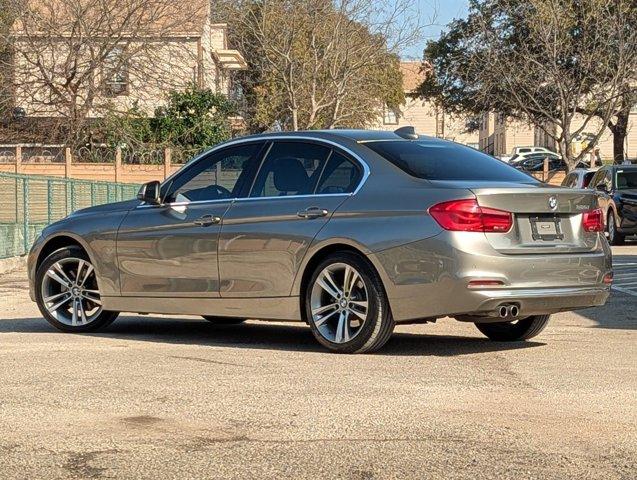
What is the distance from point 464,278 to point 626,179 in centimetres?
2126

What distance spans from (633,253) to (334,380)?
1840 centimetres

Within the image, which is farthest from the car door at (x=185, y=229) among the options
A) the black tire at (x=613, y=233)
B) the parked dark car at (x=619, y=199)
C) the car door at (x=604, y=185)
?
the black tire at (x=613, y=233)

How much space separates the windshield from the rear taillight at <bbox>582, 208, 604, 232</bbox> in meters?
19.9

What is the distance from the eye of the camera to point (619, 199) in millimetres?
28844

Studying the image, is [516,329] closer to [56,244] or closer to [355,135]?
[355,135]

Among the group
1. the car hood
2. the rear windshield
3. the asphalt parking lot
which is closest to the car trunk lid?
the rear windshield

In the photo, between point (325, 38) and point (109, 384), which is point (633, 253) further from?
point (325, 38)

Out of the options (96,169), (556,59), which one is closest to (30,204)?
(96,169)

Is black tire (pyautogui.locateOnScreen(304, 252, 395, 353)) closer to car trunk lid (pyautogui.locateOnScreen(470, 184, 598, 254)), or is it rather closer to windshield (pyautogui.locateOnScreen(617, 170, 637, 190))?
car trunk lid (pyautogui.locateOnScreen(470, 184, 598, 254))

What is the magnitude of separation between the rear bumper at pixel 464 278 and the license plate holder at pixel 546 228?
11 cm

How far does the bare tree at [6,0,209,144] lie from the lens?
145ft

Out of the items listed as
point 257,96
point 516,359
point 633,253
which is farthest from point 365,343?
point 257,96

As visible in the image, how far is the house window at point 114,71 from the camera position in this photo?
148ft

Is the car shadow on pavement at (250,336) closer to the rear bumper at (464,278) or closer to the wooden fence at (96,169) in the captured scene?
the rear bumper at (464,278)
